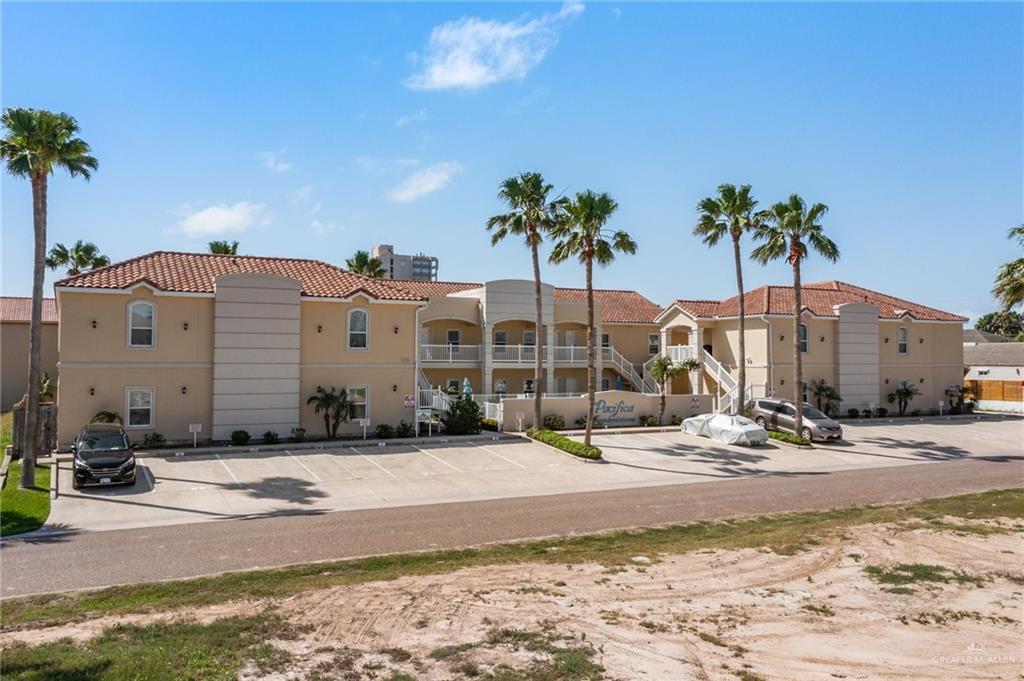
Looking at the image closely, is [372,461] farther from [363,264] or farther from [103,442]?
[363,264]

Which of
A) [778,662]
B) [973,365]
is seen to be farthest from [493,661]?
[973,365]

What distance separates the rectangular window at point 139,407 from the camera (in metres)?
25.3

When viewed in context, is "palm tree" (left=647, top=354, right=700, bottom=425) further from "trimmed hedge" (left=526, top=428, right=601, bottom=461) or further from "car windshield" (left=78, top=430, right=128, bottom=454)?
"car windshield" (left=78, top=430, right=128, bottom=454)

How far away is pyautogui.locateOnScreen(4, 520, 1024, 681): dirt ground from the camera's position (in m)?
8.55

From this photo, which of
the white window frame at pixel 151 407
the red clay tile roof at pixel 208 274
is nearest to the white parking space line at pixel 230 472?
the white window frame at pixel 151 407

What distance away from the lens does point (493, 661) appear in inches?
334

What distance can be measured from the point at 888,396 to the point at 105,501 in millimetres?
41453

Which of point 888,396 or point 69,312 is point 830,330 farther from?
point 69,312

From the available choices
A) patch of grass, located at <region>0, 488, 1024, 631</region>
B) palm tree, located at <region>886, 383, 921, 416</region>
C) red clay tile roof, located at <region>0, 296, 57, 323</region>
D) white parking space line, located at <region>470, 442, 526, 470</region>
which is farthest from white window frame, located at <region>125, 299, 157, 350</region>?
palm tree, located at <region>886, 383, 921, 416</region>

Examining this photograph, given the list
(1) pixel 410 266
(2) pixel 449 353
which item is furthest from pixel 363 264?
(1) pixel 410 266

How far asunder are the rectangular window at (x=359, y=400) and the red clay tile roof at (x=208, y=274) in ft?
13.1

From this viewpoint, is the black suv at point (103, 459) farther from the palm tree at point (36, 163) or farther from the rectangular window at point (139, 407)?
the rectangular window at point (139, 407)

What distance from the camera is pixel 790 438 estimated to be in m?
30.3

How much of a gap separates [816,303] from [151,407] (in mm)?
36067
